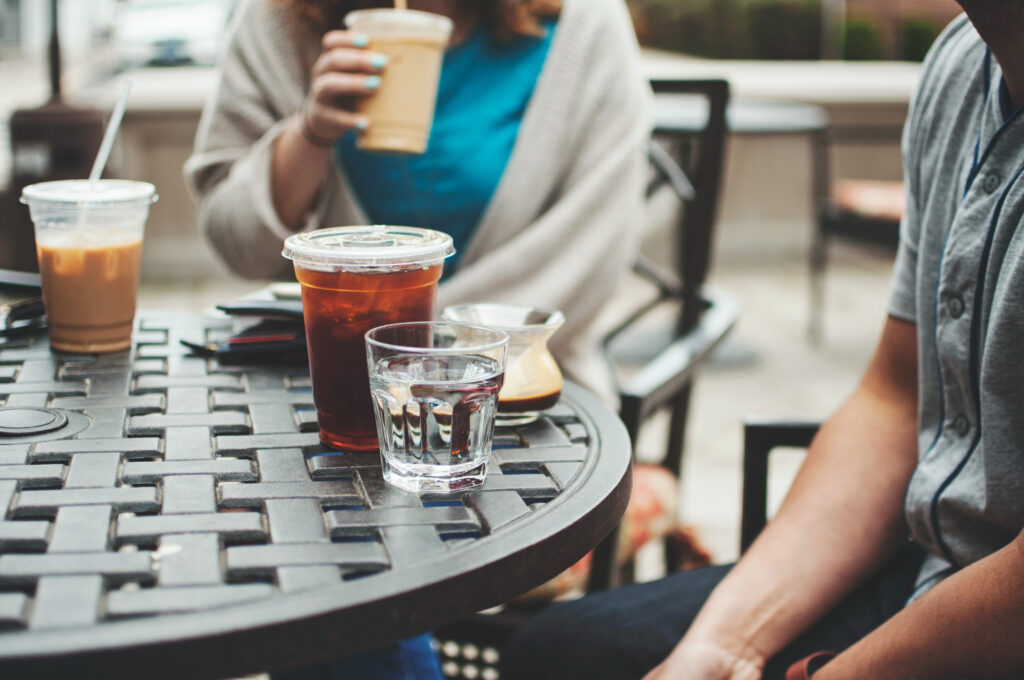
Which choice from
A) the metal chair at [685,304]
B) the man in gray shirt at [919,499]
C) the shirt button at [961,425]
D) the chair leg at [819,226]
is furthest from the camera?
the chair leg at [819,226]

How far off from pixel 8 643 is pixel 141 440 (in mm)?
346

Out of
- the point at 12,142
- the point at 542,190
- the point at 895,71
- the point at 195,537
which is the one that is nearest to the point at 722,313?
the point at 542,190

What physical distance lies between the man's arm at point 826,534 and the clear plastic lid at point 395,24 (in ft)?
2.20

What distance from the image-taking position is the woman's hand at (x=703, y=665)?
1.03 meters

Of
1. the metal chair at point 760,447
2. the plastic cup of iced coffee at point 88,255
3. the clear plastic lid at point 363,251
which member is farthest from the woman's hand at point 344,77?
the metal chair at point 760,447

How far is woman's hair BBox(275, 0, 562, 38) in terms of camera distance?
5.81ft

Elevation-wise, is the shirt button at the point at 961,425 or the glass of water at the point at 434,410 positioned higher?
the glass of water at the point at 434,410

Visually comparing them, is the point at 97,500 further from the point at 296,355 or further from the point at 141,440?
the point at 296,355

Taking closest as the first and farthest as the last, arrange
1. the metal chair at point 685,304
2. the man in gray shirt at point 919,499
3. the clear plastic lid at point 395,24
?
the man in gray shirt at point 919,499 → the clear plastic lid at point 395,24 → the metal chair at point 685,304

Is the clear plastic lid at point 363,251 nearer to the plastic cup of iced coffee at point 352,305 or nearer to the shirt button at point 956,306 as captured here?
the plastic cup of iced coffee at point 352,305

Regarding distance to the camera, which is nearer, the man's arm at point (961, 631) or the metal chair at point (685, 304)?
the man's arm at point (961, 631)

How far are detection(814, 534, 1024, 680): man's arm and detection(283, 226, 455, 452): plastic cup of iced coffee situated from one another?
1.67 feet

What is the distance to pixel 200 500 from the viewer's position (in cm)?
79

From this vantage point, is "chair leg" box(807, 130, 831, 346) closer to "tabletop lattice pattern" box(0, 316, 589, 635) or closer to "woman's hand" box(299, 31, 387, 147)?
"woman's hand" box(299, 31, 387, 147)
